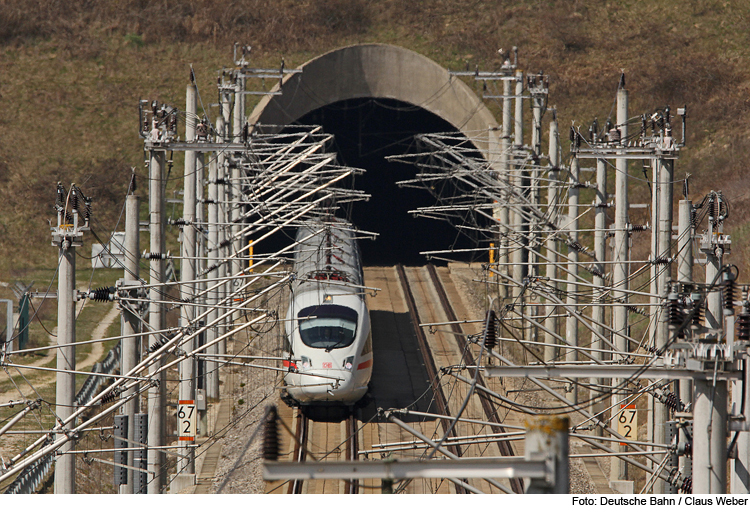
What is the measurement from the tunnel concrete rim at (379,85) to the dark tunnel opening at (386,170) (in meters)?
3.63

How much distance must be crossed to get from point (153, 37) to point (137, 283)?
48.9m

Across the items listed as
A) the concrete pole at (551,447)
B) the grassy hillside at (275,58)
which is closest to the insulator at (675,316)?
the concrete pole at (551,447)

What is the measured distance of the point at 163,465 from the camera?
2273cm

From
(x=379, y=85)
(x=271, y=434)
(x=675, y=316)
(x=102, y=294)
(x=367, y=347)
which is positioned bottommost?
(x=271, y=434)

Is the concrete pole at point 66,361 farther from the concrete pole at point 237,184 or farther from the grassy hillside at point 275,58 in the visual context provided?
the grassy hillside at point 275,58

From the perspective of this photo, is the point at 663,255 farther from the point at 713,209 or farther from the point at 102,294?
the point at 102,294

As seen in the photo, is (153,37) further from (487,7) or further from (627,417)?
(627,417)

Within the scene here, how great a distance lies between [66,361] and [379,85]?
Result: 39.2m

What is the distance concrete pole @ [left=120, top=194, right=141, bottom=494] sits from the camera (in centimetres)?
1941

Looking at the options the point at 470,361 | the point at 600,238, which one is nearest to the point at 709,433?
the point at 600,238

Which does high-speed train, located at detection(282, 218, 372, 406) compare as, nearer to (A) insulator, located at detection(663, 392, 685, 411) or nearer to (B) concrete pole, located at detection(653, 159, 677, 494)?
(B) concrete pole, located at detection(653, 159, 677, 494)

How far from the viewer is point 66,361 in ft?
56.9

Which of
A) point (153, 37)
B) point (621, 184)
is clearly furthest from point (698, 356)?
point (153, 37)

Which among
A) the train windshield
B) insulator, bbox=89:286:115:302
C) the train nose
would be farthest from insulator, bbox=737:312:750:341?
the train windshield
